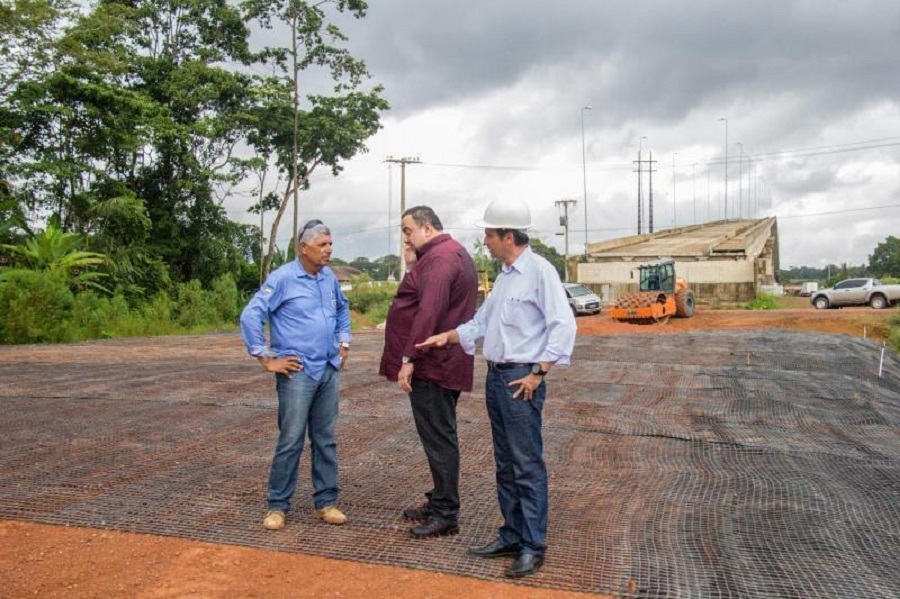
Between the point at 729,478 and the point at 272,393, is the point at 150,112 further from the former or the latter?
the point at 729,478

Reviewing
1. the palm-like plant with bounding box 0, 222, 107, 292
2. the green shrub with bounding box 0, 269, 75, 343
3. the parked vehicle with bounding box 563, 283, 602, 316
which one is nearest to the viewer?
the green shrub with bounding box 0, 269, 75, 343

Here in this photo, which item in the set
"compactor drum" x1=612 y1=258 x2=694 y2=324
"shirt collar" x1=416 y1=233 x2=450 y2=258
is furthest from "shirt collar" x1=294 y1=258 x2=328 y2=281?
"compactor drum" x1=612 y1=258 x2=694 y2=324

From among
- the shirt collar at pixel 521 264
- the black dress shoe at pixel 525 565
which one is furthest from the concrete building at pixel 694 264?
the black dress shoe at pixel 525 565

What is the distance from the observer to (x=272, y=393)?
8.05 meters

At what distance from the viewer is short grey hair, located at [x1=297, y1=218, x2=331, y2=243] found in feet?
13.2

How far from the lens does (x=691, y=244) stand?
137 feet

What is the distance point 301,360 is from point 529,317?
1.20 meters

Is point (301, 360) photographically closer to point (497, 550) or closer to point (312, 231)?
point (312, 231)

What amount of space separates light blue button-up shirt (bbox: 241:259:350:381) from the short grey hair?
134 mm

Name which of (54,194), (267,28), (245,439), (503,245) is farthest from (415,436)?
(267,28)

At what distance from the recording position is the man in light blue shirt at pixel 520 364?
11.0ft

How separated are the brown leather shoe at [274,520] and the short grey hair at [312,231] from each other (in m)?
1.36

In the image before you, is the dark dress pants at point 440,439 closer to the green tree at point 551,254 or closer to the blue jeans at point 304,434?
the blue jeans at point 304,434

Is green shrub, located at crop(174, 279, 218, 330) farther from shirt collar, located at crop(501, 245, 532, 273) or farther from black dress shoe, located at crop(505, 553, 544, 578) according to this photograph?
black dress shoe, located at crop(505, 553, 544, 578)
